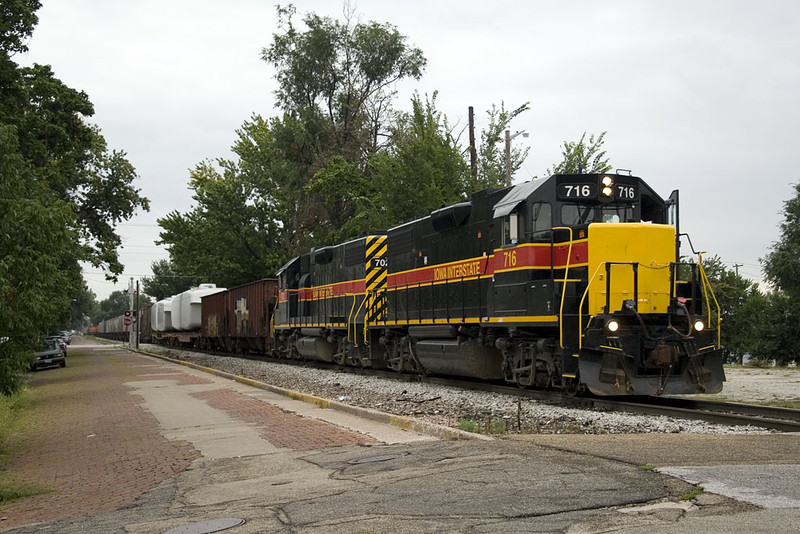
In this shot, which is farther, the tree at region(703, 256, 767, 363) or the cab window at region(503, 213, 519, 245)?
the tree at region(703, 256, 767, 363)

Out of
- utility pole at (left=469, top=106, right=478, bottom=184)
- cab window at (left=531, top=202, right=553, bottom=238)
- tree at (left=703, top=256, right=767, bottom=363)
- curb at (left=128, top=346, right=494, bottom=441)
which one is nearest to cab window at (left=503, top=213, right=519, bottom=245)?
cab window at (left=531, top=202, right=553, bottom=238)

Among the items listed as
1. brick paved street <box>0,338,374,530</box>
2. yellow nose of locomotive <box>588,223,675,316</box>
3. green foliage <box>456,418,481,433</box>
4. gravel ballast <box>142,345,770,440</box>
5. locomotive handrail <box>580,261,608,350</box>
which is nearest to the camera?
brick paved street <box>0,338,374,530</box>

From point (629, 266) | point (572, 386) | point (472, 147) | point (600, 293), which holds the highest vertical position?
point (472, 147)

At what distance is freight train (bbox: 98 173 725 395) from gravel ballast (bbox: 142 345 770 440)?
2.54 ft

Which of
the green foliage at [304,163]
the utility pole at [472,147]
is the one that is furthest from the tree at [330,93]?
the utility pole at [472,147]

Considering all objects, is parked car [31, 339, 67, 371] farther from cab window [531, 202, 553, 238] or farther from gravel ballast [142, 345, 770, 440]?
cab window [531, 202, 553, 238]

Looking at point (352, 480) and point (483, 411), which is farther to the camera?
point (483, 411)

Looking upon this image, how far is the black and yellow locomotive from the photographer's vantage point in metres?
12.3

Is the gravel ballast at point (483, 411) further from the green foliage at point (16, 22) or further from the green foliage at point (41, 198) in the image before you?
the green foliage at point (16, 22)

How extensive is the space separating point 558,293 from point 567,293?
0.19 metres

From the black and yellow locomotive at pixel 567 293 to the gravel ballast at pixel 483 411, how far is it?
78cm

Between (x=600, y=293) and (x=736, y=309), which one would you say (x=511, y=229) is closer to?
(x=600, y=293)

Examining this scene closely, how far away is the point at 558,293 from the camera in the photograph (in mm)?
13250

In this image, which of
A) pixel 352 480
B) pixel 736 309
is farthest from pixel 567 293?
pixel 736 309
